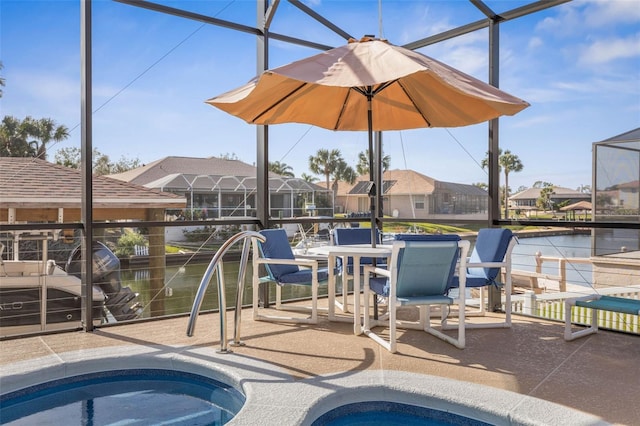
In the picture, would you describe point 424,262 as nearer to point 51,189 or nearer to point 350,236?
point 350,236

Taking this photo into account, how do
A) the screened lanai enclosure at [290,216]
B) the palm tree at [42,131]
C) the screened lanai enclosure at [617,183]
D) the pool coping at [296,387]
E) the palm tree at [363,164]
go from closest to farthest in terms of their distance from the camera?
the pool coping at [296,387], the screened lanai enclosure at [290,216], the screened lanai enclosure at [617,183], the palm tree at [363,164], the palm tree at [42,131]

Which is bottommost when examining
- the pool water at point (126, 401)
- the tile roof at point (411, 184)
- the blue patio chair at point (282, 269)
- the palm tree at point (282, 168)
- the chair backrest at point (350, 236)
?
the pool water at point (126, 401)

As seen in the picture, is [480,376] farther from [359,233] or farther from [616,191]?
[616,191]

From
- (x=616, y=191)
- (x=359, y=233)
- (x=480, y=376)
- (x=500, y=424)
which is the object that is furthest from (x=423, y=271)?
(x=616, y=191)

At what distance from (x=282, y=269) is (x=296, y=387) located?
1.92 metres

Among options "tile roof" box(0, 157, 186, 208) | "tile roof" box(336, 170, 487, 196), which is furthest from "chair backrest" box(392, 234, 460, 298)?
"tile roof" box(0, 157, 186, 208)

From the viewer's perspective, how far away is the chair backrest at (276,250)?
4527 mm

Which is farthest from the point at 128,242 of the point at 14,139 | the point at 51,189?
the point at 51,189

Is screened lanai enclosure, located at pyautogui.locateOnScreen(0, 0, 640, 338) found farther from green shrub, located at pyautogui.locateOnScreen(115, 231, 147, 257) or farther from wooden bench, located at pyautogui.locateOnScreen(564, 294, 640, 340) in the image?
green shrub, located at pyautogui.locateOnScreen(115, 231, 147, 257)

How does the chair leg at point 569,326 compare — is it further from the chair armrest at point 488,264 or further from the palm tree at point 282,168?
the palm tree at point 282,168

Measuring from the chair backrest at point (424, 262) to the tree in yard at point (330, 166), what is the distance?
26.3 feet

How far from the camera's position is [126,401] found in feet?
9.32

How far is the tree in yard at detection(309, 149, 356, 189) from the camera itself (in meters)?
12.6

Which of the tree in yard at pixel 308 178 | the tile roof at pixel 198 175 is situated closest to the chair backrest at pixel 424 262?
the tile roof at pixel 198 175
